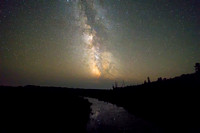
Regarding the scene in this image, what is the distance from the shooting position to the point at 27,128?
14.4 meters

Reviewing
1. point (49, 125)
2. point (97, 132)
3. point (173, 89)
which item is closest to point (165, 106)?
point (173, 89)

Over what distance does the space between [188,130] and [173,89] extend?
68.4 feet

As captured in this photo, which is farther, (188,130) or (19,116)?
(19,116)

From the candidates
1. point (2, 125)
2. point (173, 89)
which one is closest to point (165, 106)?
point (173, 89)

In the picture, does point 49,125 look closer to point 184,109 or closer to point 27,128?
point 27,128

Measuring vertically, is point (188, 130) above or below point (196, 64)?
below

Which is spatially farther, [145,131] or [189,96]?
[189,96]

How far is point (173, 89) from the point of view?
34094 mm

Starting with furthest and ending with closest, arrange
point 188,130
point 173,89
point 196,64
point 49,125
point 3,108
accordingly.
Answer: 1. point 196,64
2. point 173,89
3. point 3,108
4. point 49,125
5. point 188,130

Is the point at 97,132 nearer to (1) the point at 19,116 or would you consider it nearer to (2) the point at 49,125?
(2) the point at 49,125

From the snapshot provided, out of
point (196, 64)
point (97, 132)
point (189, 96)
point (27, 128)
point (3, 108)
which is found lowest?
point (97, 132)

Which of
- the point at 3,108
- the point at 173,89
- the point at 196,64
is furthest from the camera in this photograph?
the point at 196,64

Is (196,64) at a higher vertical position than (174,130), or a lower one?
higher

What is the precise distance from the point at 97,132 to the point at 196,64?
222 feet
